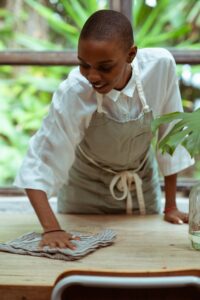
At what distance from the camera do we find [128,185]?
182 cm

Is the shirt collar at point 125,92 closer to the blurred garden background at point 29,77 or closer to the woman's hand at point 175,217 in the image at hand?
the woman's hand at point 175,217

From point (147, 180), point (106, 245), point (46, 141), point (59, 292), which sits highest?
point (59, 292)

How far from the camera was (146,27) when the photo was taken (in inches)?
115

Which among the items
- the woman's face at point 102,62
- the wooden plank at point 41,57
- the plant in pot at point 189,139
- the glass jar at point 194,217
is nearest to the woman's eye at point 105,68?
the woman's face at point 102,62

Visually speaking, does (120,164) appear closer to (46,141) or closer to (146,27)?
(46,141)

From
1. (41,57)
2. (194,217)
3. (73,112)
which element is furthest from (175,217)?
(41,57)

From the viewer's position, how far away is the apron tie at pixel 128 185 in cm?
180

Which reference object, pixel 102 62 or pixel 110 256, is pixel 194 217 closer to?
pixel 110 256

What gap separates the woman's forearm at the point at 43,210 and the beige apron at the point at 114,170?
0.25 metres

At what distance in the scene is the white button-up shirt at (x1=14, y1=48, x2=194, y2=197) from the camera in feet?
5.30

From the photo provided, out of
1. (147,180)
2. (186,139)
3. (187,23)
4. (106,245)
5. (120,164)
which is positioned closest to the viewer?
(186,139)

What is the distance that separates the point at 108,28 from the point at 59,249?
1.88 ft

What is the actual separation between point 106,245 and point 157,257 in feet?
0.52

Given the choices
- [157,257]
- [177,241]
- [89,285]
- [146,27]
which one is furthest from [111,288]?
[146,27]
